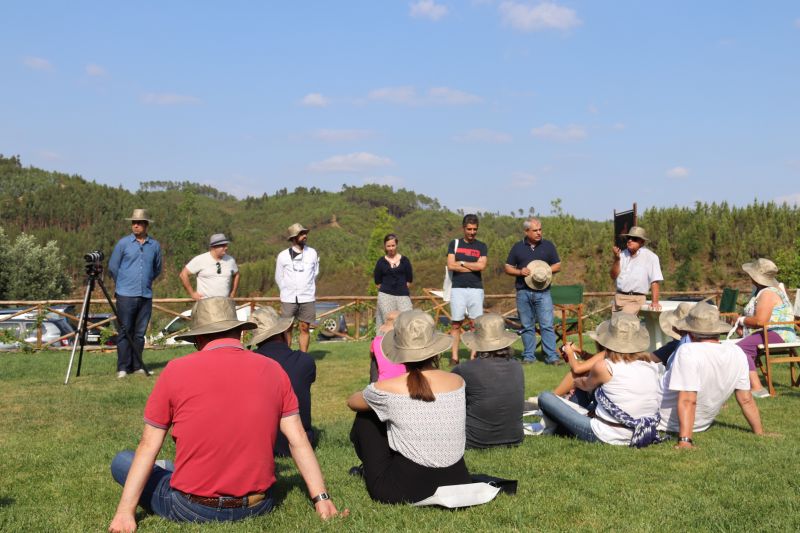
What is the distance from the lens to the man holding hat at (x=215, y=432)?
3162mm

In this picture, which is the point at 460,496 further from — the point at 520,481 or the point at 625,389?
the point at 625,389

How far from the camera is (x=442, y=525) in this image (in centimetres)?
339

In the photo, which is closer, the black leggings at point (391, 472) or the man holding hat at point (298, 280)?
the black leggings at point (391, 472)

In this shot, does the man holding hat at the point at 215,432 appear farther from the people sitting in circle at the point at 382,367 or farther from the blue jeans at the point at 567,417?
the blue jeans at the point at 567,417

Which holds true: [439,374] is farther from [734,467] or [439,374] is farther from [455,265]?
[455,265]

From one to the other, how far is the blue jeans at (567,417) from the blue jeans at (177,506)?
8.31 feet

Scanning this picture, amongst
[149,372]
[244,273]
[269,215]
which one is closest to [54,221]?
[244,273]

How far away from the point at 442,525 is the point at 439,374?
2.50ft

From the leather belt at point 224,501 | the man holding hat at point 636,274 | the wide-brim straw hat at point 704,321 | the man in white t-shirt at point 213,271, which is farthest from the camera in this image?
the man in white t-shirt at point 213,271

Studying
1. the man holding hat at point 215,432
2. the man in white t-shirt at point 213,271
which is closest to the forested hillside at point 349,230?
the man in white t-shirt at point 213,271

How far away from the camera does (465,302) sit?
9594 millimetres

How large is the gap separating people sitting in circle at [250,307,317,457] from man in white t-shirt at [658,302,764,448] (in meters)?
2.48

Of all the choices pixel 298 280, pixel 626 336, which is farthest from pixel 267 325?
pixel 298 280

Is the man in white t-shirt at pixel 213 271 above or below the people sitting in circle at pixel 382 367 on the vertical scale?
above
